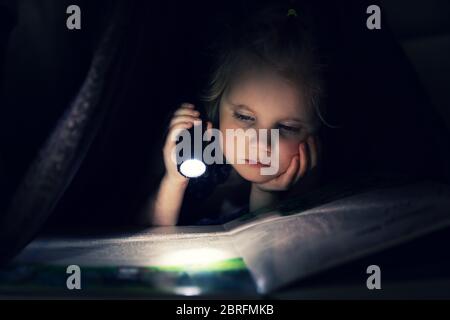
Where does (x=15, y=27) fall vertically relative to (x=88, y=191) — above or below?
above

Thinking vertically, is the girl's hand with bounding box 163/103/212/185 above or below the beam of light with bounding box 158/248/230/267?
above

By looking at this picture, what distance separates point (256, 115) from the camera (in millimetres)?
1009

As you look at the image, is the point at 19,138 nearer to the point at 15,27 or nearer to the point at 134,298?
the point at 15,27

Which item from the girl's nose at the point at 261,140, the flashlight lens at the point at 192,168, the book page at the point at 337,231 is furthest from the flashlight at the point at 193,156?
the book page at the point at 337,231

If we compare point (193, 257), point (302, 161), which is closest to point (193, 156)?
point (302, 161)

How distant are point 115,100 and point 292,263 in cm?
45

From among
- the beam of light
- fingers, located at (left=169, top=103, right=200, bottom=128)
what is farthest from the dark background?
the beam of light

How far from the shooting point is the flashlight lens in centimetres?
105

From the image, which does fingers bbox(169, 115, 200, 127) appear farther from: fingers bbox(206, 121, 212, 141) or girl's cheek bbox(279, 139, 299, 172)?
girl's cheek bbox(279, 139, 299, 172)

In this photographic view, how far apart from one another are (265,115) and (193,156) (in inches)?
7.2

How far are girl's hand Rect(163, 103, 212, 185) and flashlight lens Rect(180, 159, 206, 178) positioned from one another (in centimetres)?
2

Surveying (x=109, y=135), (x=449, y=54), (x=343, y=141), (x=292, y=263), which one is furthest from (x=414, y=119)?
(x=109, y=135)

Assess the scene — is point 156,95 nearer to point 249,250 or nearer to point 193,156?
point 193,156

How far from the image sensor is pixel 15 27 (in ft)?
3.28
